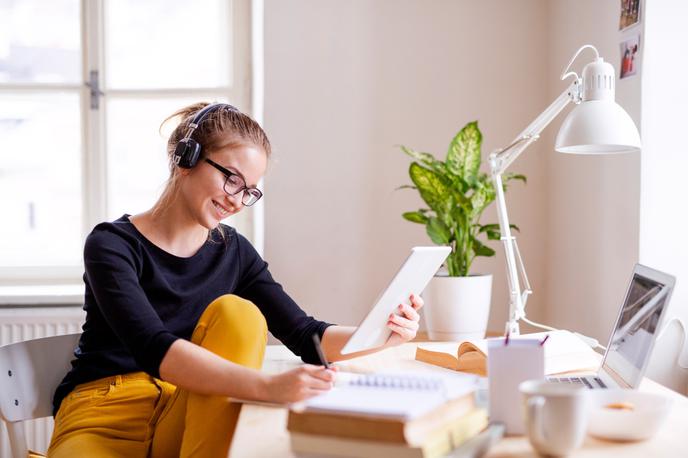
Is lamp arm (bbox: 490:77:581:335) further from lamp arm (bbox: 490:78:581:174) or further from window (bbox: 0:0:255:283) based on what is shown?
window (bbox: 0:0:255:283)

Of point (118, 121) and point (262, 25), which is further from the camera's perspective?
point (118, 121)

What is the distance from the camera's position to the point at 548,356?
136 centimetres

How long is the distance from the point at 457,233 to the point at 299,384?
1129mm

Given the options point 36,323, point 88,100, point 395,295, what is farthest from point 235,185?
point 88,100

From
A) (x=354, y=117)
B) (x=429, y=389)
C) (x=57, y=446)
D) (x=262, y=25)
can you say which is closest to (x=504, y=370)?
(x=429, y=389)

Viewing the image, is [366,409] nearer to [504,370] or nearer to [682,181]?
[504,370]

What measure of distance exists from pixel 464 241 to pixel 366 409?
1.31 m

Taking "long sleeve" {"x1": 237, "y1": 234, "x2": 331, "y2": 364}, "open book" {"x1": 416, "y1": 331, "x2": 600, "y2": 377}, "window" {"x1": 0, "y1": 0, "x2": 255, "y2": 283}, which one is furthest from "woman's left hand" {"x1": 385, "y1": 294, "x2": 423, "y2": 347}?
"window" {"x1": 0, "y1": 0, "x2": 255, "y2": 283}

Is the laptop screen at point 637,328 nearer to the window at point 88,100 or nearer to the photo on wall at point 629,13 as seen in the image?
the photo on wall at point 629,13

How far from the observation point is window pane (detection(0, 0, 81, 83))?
8.77 feet

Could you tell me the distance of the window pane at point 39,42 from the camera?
2.67 meters

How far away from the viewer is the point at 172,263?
1519 mm

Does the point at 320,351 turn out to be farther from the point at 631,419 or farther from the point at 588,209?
the point at 588,209

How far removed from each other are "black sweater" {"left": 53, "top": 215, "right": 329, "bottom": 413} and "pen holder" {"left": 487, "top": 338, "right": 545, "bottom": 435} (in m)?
0.52
